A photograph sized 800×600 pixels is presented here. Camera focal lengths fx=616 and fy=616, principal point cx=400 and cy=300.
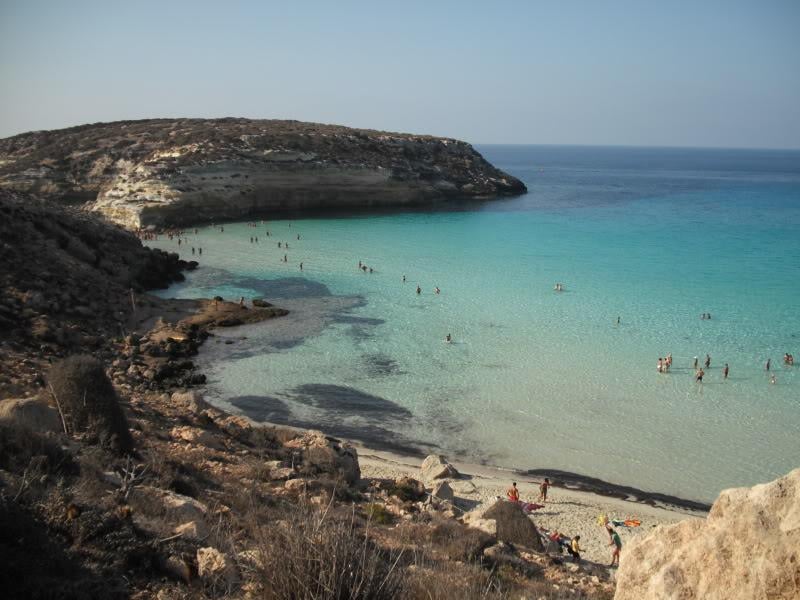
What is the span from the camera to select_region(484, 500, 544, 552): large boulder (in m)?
9.61

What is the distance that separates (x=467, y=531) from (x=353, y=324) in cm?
1703

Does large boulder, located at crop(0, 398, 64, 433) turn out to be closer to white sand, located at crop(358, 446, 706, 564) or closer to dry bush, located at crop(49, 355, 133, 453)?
dry bush, located at crop(49, 355, 133, 453)

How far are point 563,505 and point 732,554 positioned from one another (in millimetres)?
9702

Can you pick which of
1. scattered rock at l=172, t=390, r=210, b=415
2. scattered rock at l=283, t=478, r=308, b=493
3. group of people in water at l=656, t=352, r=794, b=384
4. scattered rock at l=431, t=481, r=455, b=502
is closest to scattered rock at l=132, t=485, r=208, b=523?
scattered rock at l=283, t=478, r=308, b=493

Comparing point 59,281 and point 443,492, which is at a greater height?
point 59,281

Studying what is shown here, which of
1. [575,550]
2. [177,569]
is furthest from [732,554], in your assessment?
[575,550]

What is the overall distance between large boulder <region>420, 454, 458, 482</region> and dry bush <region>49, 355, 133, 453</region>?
657 cm

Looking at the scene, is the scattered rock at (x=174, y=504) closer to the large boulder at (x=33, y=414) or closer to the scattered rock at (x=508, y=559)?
the large boulder at (x=33, y=414)

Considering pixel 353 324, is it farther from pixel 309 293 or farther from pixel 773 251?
pixel 773 251

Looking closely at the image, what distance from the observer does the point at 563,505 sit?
13.3 meters

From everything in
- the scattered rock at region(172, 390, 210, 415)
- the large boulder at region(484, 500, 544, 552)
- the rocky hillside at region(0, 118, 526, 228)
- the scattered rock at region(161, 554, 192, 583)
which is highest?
the rocky hillside at region(0, 118, 526, 228)

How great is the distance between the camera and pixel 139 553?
5234mm

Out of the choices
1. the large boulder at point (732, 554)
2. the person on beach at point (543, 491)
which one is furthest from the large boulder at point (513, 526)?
the large boulder at point (732, 554)

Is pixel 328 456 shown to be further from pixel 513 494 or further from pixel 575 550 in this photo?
pixel 575 550
